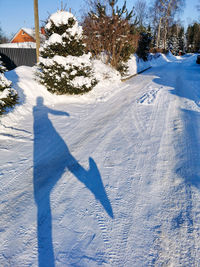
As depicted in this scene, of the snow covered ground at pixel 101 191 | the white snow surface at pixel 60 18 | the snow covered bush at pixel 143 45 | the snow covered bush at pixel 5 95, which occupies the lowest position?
the snow covered ground at pixel 101 191

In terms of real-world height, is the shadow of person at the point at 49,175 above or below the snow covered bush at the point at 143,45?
below

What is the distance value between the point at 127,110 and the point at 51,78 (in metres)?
3.81

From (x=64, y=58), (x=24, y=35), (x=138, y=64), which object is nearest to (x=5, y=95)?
(x=64, y=58)

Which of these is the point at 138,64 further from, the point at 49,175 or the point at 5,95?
the point at 49,175

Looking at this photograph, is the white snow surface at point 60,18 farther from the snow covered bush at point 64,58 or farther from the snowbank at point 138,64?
the snowbank at point 138,64

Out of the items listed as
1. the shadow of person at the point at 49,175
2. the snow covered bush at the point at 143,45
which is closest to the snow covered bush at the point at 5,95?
the shadow of person at the point at 49,175

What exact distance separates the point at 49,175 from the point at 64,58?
5.96 metres

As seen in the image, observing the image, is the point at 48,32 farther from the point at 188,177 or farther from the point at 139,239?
the point at 139,239

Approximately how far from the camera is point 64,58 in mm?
7340

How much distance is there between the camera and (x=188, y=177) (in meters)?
2.78

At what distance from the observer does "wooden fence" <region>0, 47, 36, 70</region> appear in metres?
12.5

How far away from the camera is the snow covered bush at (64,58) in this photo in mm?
7305

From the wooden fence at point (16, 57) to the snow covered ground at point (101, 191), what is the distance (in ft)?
31.5

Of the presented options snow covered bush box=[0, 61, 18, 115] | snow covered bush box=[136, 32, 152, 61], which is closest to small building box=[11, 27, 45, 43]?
snow covered bush box=[136, 32, 152, 61]
